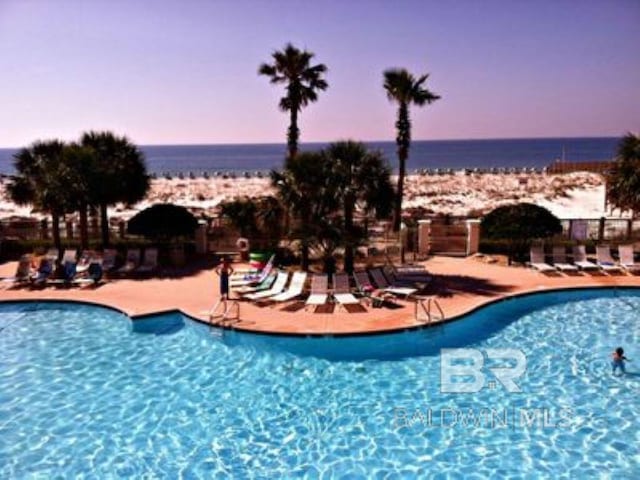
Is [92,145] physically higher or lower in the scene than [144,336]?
higher

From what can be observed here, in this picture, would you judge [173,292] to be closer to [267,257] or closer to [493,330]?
[267,257]

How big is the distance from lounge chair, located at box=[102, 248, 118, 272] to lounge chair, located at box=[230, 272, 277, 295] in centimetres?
564

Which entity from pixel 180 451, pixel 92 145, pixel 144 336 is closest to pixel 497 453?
pixel 180 451

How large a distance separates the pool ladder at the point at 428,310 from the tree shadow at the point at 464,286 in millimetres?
1154

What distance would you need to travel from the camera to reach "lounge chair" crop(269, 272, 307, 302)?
1466 cm

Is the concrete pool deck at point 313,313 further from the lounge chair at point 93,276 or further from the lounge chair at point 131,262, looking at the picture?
the lounge chair at point 131,262

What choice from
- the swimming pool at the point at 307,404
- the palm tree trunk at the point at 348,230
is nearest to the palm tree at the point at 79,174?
the swimming pool at the point at 307,404

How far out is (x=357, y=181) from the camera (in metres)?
16.3

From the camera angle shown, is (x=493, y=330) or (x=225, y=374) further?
(x=493, y=330)

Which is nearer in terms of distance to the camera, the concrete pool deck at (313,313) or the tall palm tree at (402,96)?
the concrete pool deck at (313,313)

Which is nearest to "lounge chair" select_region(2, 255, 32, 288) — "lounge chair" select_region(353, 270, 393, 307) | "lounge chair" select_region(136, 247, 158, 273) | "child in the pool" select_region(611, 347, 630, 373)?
"lounge chair" select_region(136, 247, 158, 273)

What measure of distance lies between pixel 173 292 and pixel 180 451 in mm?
8115

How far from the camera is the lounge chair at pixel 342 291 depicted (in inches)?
559

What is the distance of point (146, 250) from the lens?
19594mm
